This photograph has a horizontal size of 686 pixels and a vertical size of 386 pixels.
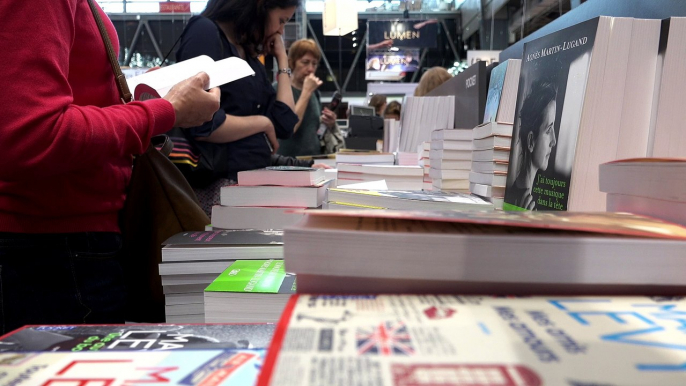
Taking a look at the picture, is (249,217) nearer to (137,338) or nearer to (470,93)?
(137,338)

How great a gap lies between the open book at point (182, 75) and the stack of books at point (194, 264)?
448mm

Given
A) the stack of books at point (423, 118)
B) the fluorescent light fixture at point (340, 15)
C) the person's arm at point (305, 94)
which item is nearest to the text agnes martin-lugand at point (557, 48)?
the stack of books at point (423, 118)

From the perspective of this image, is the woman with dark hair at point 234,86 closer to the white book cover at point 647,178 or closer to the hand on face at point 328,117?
the white book cover at point 647,178

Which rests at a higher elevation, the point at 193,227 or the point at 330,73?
the point at 330,73

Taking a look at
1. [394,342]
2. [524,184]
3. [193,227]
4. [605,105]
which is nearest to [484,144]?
[524,184]

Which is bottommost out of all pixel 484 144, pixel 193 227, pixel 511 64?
pixel 193 227

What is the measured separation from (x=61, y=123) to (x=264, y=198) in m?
0.53

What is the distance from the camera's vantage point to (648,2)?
2.75ft

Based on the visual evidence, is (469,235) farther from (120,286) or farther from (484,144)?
(120,286)

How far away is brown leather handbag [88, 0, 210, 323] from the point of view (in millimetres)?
952

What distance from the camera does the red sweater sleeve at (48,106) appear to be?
64 centimetres

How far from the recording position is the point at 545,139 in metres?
0.72

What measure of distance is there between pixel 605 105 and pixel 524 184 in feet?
0.65

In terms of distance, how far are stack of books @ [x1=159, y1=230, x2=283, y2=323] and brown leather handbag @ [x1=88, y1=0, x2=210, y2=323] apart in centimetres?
17
